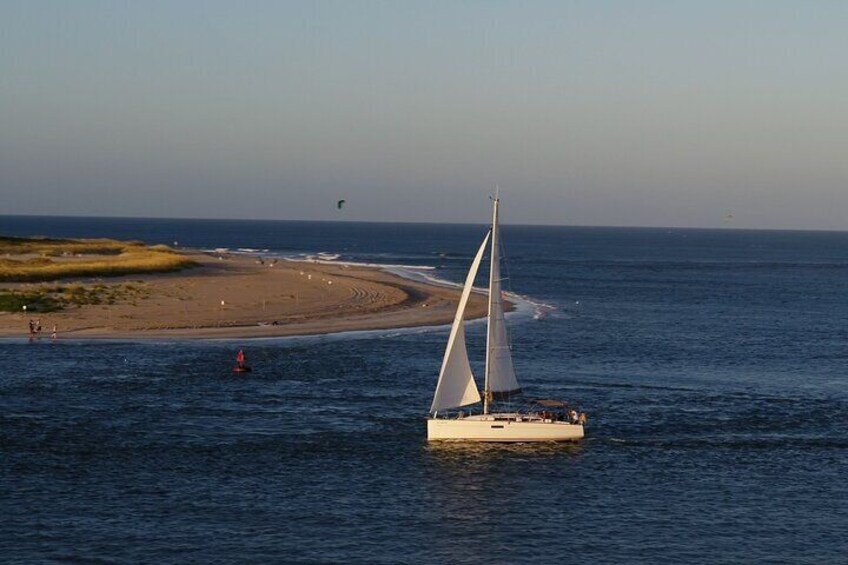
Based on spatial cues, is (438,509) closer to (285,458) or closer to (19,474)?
(285,458)

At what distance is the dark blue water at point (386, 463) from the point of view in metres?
43.7

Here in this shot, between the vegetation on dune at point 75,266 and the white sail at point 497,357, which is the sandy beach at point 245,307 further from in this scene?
the white sail at point 497,357

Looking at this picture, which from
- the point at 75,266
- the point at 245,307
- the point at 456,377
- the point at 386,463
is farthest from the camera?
the point at 75,266

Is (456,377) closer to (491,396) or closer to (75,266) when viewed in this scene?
(491,396)

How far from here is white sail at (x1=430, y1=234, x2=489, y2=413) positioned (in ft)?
196

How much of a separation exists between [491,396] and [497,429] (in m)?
2.26

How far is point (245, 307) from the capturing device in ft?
398

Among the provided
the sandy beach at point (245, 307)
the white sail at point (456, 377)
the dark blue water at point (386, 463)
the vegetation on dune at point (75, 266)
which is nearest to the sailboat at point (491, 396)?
the white sail at point (456, 377)

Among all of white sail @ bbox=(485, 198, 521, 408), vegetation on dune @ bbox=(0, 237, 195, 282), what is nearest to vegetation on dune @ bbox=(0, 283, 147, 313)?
vegetation on dune @ bbox=(0, 237, 195, 282)

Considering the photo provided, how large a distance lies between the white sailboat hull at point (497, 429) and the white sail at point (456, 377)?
136 cm

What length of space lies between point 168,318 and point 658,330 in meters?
49.2

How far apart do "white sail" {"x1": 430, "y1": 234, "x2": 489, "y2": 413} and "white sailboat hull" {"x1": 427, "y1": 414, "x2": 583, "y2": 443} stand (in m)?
1.36

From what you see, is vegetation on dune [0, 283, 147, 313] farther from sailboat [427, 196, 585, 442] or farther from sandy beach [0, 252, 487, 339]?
sailboat [427, 196, 585, 442]

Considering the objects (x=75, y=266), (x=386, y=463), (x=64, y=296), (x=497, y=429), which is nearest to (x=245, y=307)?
(x=64, y=296)
